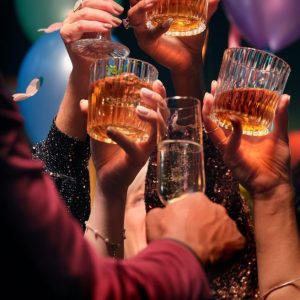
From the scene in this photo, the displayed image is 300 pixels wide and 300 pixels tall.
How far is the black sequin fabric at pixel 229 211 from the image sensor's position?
1458 mm

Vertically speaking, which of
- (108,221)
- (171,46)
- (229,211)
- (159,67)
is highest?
(171,46)

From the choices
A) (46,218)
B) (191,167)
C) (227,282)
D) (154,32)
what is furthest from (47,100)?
(46,218)

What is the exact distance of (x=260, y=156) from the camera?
1.38 metres

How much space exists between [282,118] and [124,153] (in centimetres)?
37

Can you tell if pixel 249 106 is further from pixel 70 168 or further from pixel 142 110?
pixel 70 168

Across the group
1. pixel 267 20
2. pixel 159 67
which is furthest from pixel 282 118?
pixel 159 67

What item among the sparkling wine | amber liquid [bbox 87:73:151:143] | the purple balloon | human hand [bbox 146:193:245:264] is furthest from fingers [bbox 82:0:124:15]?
the purple balloon

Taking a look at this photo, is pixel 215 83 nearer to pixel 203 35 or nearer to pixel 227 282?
pixel 203 35

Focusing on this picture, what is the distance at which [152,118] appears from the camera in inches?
45.7

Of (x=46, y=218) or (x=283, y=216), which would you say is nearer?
(x=46, y=218)

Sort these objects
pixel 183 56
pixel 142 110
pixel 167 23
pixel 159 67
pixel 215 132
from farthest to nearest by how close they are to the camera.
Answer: pixel 159 67, pixel 183 56, pixel 215 132, pixel 167 23, pixel 142 110

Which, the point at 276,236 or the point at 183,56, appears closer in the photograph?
the point at 276,236

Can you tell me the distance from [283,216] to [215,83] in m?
0.34

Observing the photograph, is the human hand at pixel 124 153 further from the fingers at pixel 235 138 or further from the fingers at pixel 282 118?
the fingers at pixel 282 118
